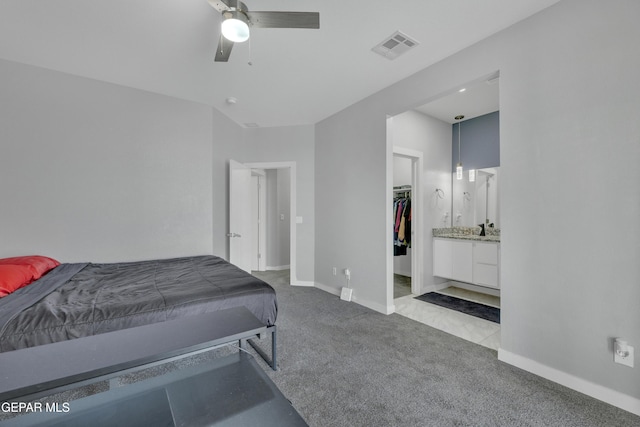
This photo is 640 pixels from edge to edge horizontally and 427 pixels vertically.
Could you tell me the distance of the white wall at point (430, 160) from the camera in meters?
3.88

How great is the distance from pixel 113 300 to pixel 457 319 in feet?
10.6

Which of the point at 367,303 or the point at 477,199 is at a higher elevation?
the point at 477,199

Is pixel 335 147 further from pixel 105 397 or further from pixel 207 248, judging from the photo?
pixel 105 397

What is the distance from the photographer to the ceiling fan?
5.23ft

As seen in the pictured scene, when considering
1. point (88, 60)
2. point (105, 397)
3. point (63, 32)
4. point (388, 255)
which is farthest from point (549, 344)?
point (88, 60)

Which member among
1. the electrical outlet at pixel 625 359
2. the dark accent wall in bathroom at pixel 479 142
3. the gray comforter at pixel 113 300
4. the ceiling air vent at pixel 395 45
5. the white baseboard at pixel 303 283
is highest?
the ceiling air vent at pixel 395 45

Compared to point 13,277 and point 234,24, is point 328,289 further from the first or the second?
point 234,24

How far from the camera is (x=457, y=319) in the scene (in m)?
3.04

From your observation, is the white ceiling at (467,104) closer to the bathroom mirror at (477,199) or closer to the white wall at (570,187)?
the bathroom mirror at (477,199)

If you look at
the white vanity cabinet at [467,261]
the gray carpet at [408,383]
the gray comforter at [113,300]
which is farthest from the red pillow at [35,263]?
the white vanity cabinet at [467,261]

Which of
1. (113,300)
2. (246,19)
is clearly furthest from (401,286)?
(246,19)

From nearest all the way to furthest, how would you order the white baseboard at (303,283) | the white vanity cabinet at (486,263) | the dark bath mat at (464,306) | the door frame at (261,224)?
the dark bath mat at (464,306) < the white vanity cabinet at (486,263) < the white baseboard at (303,283) < the door frame at (261,224)

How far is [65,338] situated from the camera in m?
1.45

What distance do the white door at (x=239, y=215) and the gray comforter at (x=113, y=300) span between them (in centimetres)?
140
